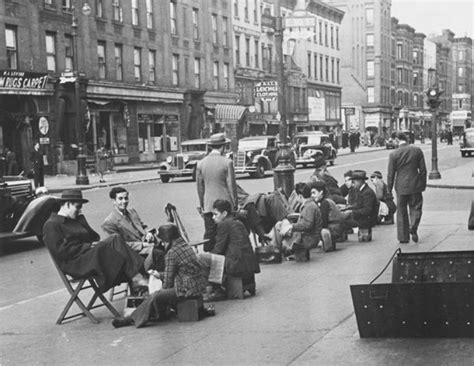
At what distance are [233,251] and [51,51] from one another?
30.4 m

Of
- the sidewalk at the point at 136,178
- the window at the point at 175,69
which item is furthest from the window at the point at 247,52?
the sidewalk at the point at 136,178

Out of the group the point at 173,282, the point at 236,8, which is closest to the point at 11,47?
the point at 236,8

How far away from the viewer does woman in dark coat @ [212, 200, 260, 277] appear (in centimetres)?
870

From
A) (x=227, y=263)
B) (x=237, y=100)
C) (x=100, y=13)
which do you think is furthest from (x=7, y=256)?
(x=237, y=100)

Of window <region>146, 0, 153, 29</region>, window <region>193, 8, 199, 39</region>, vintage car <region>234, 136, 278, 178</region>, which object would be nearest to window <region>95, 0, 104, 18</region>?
window <region>146, 0, 153, 29</region>

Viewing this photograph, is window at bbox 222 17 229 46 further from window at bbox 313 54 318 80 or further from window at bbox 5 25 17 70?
window at bbox 5 25 17 70

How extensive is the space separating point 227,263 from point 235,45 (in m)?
50.0

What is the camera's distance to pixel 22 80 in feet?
110

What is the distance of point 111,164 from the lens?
39188 millimetres

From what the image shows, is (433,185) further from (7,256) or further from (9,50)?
(9,50)

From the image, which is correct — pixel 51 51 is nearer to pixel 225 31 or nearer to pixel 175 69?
pixel 175 69

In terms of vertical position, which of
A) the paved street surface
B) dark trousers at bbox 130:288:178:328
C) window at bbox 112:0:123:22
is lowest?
the paved street surface

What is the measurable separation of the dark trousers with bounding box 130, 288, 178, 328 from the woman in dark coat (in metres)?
→ 1.16

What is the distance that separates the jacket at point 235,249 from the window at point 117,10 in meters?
35.8
